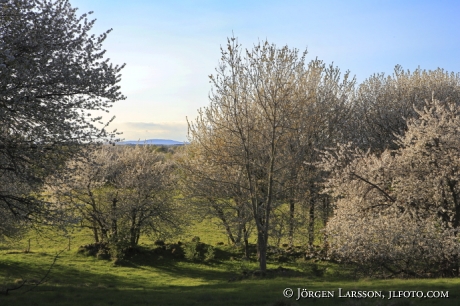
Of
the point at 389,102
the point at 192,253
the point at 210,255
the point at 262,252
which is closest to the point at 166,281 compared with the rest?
the point at 192,253

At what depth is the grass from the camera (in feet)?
42.0

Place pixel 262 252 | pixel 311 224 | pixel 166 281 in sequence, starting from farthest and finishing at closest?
pixel 311 224 → pixel 166 281 → pixel 262 252

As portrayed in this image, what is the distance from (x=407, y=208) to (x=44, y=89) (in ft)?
48.0

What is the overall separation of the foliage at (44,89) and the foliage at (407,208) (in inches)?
412

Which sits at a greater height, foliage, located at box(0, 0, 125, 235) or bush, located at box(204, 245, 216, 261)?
foliage, located at box(0, 0, 125, 235)

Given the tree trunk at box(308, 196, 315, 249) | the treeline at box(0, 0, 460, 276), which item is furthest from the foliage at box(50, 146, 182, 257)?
the tree trunk at box(308, 196, 315, 249)

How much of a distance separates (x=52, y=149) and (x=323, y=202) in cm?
1913

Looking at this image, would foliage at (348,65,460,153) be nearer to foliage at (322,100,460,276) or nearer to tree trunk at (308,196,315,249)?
tree trunk at (308,196,315,249)

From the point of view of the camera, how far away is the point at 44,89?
12.3 metres

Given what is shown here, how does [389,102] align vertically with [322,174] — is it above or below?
above

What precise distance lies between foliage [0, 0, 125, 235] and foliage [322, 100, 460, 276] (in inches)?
412

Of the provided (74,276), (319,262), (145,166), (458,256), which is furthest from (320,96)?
(74,276)

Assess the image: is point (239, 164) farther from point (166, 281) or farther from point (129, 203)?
point (129, 203)

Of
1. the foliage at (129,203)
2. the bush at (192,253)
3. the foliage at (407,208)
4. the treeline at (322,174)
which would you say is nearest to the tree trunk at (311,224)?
the treeline at (322,174)
